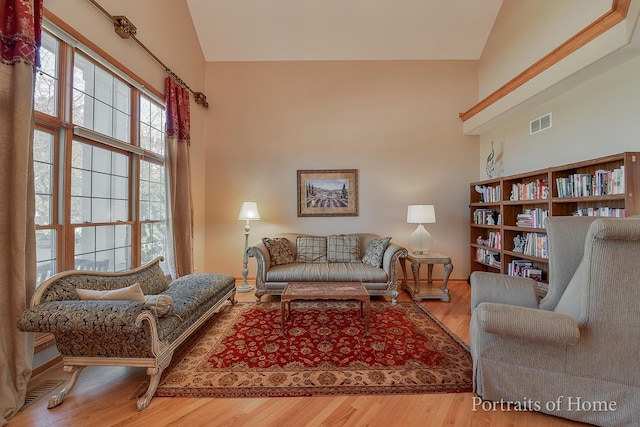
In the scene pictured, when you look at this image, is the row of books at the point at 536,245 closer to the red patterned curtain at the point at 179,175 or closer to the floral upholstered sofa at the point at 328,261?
the floral upholstered sofa at the point at 328,261

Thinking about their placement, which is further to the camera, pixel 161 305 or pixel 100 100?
pixel 100 100

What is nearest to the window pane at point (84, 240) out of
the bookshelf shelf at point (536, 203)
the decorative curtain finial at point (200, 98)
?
the decorative curtain finial at point (200, 98)

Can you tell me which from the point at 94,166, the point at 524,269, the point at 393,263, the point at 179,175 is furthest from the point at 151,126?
the point at 524,269

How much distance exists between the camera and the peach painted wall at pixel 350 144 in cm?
Result: 420

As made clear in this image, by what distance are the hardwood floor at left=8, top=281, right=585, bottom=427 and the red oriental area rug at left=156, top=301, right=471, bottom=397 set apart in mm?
68

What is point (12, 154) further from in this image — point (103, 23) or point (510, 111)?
point (510, 111)

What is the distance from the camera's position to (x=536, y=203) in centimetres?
299

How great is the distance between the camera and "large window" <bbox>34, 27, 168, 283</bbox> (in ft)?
6.41

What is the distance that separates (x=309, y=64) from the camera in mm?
4215

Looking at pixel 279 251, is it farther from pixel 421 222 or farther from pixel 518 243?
pixel 518 243

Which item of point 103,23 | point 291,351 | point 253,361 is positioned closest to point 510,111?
point 291,351

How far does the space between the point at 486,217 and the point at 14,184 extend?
4.95m

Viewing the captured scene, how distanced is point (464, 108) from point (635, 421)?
13.7 feet

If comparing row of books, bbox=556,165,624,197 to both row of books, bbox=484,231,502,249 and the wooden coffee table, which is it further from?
the wooden coffee table
